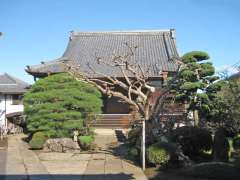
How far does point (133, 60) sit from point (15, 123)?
1026cm

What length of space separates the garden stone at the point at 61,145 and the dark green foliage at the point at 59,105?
31.3 inches

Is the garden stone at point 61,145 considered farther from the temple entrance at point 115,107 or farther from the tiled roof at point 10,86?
the tiled roof at point 10,86

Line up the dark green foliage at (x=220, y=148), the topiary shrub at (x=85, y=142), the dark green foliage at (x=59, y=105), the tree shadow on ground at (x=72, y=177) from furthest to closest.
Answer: the dark green foliage at (x=59, y=105)
the topiary shrub at (x=85, y=142)
the dark green foliage at (x=220, y=148)
the tree shadow on ground at (x=72, y=177)

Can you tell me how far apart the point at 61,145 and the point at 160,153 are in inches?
249

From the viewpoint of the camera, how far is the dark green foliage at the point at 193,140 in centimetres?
1362

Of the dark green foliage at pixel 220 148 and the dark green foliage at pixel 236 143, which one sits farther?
the dark green foliage at pixel 236 143

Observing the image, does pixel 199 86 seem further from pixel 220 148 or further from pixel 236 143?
pixel 220 148

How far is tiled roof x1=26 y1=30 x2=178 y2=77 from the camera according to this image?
26.0 m

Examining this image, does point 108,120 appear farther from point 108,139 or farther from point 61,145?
point 61,145

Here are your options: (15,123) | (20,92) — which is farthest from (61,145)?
(20,92)

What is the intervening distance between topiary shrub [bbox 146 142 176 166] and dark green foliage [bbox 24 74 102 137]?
660 cm

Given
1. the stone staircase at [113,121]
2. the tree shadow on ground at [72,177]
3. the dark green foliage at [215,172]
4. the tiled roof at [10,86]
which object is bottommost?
the tree shadow on ground at [72,177]

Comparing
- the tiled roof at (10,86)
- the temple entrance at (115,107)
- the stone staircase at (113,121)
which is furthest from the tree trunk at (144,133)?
the tiled roof at (10,86)

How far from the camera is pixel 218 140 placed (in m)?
12.2
